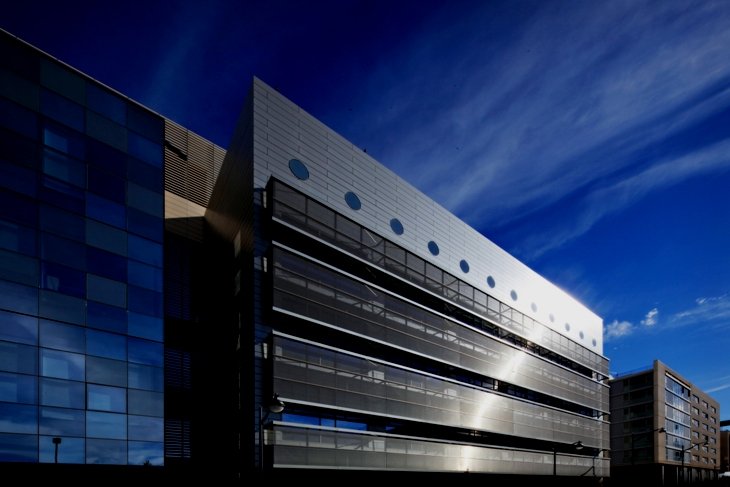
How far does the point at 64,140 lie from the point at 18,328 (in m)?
8.51

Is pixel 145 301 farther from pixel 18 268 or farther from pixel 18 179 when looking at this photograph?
pixel 18 179

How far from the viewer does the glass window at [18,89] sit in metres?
23.8

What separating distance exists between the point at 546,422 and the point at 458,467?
1720 centimetres

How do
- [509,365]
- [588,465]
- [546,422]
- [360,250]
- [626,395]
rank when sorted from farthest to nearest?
[626,395], [588,465], [546,422], [509,365], [360,250]

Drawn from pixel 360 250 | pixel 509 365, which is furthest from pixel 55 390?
pixel 509 365

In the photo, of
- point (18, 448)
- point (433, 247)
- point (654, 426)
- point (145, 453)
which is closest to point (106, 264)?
point (18, 448)

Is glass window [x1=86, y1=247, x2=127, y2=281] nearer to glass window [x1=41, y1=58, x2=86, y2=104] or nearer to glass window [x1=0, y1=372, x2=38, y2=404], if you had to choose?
glass window [x1=0, y1=372, x2=38, y2=404]

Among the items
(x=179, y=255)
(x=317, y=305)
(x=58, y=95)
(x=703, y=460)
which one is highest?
(x=58, y=95)

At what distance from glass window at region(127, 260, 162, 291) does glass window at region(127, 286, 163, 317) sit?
0.82ft

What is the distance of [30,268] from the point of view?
23.0m

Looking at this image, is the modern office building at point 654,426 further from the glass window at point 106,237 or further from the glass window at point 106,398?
the glass window at point 106,237

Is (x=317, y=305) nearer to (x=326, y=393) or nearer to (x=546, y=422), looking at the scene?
(x=326, y=393)

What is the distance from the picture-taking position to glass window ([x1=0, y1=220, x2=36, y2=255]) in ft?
73.9

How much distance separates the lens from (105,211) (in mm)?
26234
